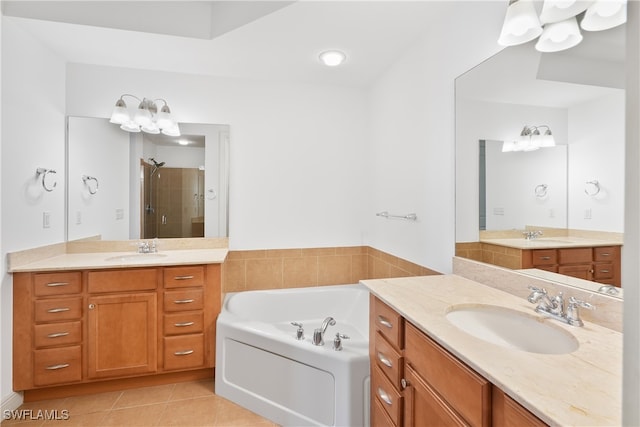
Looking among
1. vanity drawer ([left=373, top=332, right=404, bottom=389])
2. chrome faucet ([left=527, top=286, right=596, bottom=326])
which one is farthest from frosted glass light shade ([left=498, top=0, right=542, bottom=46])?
vanity drawer ([left=373, top=332, right=404, bottom=389])

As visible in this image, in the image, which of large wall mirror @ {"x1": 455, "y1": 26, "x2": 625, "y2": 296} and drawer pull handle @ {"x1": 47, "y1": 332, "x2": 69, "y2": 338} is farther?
drawer pull handle @ {"x1": 47, "y1": 332, "x2": 69, "y2": 338}

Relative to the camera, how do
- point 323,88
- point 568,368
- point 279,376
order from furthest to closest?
1. point 323,88
2. point 279,376
3. point 568,368

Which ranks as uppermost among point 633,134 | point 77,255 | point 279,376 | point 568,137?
point 568,137

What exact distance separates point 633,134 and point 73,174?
3148 mm

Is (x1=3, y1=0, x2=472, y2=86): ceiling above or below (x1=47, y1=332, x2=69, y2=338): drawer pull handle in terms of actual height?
above

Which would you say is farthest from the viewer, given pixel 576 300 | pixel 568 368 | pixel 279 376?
pixel 279 376

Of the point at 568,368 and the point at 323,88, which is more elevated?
the point at 323,88

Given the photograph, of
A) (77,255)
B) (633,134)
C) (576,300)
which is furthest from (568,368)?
(77,255)

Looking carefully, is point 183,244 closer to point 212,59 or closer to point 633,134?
point 212,59

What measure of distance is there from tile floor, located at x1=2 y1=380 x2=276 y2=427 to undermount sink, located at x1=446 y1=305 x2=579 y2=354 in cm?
132

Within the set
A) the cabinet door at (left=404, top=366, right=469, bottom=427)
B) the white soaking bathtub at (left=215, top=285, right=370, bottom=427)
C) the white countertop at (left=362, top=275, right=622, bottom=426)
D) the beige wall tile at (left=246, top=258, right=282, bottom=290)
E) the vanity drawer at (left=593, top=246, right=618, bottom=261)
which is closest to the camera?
the white countertop at (left=362, top=275, right=622, bottom=426)

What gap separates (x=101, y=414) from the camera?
1903 mm

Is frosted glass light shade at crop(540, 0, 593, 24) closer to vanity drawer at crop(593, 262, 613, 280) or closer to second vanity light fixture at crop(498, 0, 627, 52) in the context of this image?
second vanity light fixture at crop(498, 0, 627, 52)

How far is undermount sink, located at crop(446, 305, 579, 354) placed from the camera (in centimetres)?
104
